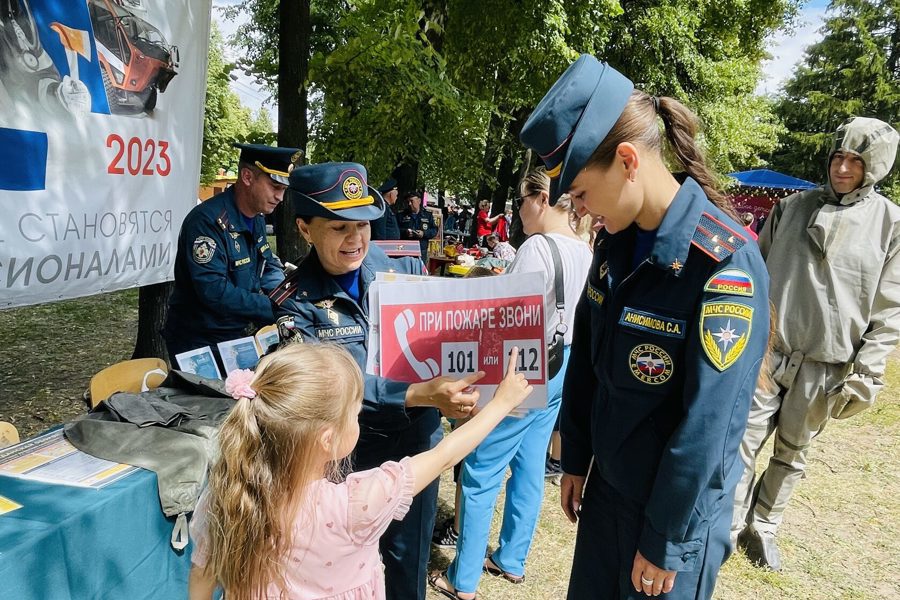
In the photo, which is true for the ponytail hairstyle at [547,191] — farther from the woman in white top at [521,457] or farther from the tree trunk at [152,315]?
the tree trunk at [152,315]

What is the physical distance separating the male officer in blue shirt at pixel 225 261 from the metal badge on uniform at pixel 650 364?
8.06 ft

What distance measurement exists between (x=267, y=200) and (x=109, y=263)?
1217 millimetres

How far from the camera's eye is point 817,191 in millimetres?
3113

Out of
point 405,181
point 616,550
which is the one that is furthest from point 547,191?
point 405,181

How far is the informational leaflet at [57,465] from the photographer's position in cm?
192

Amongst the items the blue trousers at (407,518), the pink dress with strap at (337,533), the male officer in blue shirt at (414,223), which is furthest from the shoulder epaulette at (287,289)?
the male officer in blue shirt at (414,223)

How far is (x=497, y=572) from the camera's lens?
3254 mm

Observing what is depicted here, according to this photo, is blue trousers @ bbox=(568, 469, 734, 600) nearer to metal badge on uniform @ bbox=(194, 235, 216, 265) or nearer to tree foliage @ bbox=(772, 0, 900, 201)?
metal badge on uniform @ bbox=(194, 235, 216, 265)

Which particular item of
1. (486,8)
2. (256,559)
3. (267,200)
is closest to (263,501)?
(256,559)

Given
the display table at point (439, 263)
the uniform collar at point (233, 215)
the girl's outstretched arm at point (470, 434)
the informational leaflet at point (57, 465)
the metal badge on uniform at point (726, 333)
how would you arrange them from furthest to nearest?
the display table at point (439, 263) < the uniform collar at point (233, 215) < the informational leaflet at point (57, 465) < the girl's outstretched arm at point (470, 434) < the metal badge on uniform at point (726, 333)

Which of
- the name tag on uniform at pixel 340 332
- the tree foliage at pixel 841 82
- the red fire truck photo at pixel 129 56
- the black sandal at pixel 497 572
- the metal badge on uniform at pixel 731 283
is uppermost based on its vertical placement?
the tree foliage at pixel 841 82

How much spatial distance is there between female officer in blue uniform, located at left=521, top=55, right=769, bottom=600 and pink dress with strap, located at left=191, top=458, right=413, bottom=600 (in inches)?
24.7

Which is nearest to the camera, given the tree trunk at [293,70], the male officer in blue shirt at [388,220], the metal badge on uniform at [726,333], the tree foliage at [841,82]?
the metal badge on uniform at [726,333]

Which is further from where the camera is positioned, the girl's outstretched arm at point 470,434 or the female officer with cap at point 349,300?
the female officer with cap at point 349,300
